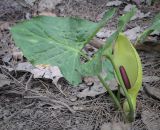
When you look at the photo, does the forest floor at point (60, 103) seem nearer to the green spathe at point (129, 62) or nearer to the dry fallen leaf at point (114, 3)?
the green spathe at point (129, 62)

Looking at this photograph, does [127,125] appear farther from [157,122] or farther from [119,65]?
[119,65]

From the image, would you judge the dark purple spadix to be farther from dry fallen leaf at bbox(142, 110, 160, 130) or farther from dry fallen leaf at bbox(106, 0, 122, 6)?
dry fallen leaf at bbox(106, 0, 122, 6)

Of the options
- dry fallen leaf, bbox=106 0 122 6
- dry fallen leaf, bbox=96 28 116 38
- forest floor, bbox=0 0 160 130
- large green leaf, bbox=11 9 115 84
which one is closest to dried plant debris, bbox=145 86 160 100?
forest floor, bbox=0 0 160 130

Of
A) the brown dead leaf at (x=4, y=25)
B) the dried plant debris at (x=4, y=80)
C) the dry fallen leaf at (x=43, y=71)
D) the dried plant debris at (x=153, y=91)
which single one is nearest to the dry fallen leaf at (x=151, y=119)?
the dried plant debris at (x=153, y=91)

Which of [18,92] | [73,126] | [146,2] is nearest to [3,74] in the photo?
[18,92]

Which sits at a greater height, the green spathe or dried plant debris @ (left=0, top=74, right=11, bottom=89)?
the green spathe

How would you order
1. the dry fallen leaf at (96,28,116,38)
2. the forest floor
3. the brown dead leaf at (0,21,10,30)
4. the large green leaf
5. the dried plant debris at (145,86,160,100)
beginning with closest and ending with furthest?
the large green leaf
the forest floor
the dried plant debris at (145,86,160,100)
the dry fallen leaf at (96,28,116,38)
the brown dead leaf at (0,21,10,30)

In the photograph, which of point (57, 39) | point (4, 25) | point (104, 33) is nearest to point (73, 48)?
point (57, 39)
